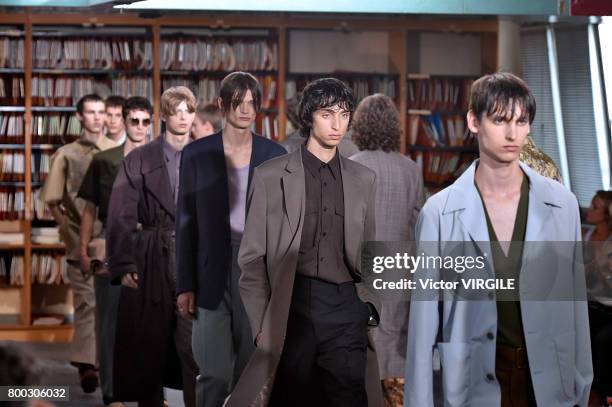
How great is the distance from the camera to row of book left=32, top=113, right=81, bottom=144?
9258 mm

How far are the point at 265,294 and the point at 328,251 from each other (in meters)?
0.28

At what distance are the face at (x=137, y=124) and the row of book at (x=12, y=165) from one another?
3166 mm

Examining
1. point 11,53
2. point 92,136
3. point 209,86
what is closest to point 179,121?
point 92,136

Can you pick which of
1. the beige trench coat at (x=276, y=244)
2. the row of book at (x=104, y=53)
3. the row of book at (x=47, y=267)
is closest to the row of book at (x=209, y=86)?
the row of book at (x=104, y=53)

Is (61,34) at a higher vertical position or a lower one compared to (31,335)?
higher

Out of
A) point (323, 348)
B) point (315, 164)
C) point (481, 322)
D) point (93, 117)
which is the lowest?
point (323, 348)

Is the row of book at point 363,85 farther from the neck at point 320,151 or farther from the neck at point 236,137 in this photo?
the neck at point 320,151

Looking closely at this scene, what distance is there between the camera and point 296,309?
417 cm

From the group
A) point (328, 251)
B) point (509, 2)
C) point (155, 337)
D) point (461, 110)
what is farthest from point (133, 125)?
point (461, 110)

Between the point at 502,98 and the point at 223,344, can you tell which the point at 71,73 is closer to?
the point at 223,344

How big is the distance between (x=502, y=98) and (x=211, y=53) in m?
5.97

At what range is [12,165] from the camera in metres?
9.27

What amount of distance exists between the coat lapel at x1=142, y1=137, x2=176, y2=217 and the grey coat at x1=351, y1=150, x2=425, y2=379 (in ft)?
2.85

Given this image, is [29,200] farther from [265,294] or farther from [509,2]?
[265,294]
